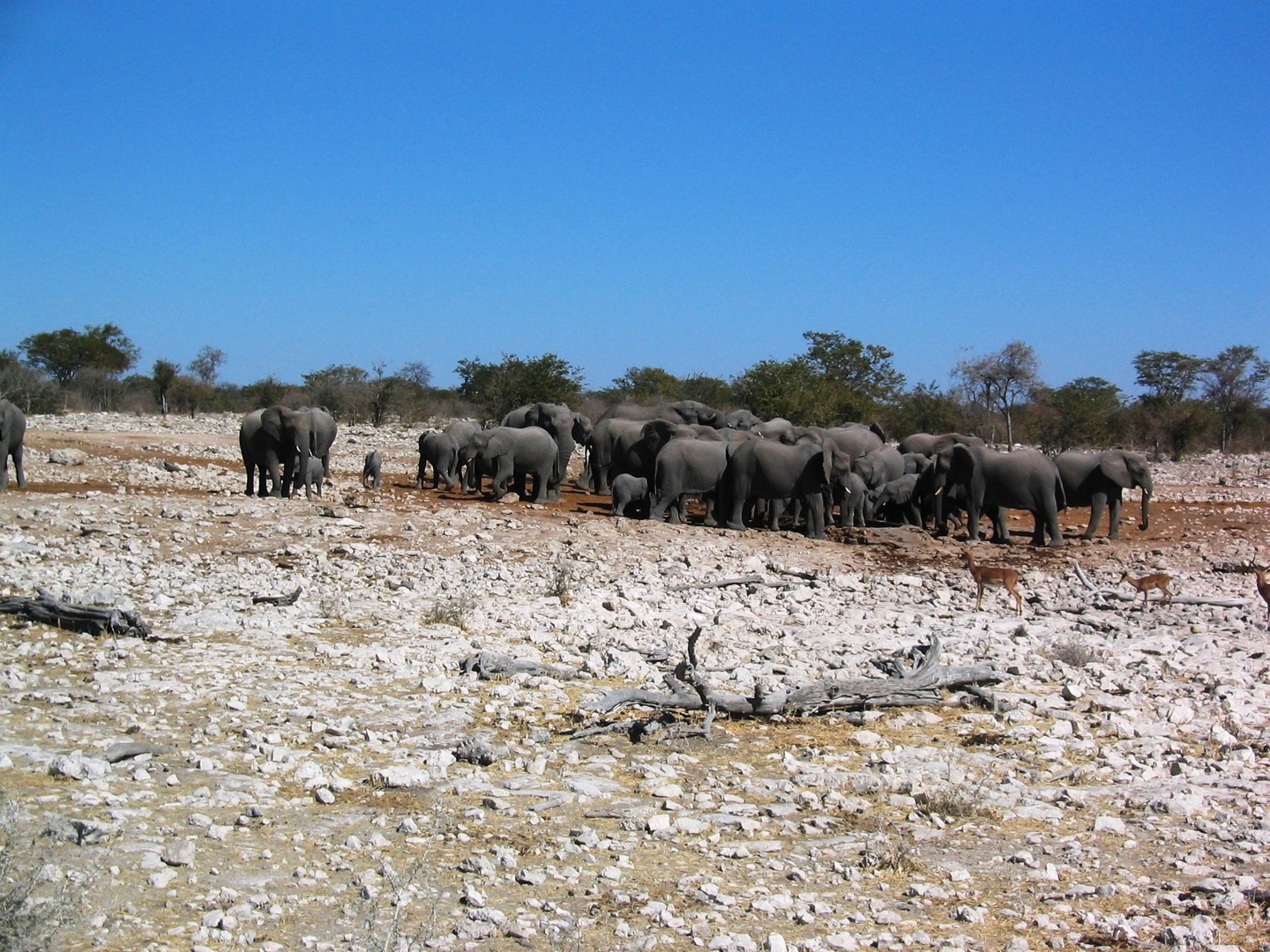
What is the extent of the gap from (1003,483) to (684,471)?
527 centimetres

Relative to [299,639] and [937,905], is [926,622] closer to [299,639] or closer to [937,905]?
[299,639]

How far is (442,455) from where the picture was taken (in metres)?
22.3

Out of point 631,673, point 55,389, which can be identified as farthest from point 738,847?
point 55,389

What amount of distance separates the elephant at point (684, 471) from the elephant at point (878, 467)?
2689 millimetres

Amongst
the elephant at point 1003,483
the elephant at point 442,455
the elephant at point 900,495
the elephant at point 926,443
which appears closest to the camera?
the elephant at point 1003,483

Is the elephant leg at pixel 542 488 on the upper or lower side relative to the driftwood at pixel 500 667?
upper

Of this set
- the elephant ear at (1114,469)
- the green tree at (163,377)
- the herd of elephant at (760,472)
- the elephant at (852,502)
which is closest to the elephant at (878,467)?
the herd of elephant at (760,472)

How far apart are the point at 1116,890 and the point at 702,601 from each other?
24.2ft

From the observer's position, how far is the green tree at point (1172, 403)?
42.6m

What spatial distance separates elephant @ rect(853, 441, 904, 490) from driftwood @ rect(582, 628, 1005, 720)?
12.2 m

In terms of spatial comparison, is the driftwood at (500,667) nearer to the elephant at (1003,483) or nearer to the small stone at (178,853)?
the small stone at (178,853)

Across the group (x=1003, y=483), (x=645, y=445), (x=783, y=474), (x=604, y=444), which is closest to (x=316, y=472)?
(x=645, y=445)

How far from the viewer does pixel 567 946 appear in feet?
14.8

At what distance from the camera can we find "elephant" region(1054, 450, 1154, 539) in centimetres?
2003
